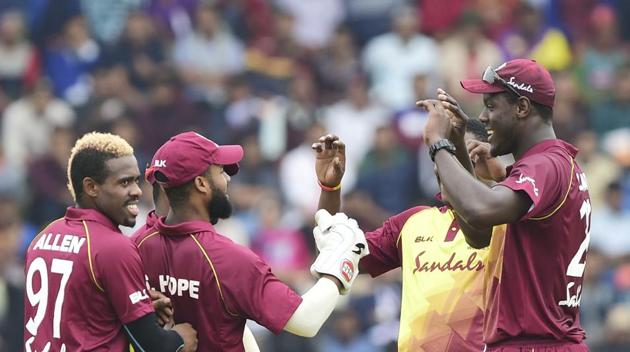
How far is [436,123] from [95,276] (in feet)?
6.03

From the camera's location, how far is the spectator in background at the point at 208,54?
656 inches

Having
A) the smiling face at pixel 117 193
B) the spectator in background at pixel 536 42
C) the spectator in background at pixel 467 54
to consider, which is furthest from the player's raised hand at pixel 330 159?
the spectator in background at pixel 536 42

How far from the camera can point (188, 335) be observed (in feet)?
22.4

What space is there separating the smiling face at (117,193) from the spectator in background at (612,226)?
813 cm

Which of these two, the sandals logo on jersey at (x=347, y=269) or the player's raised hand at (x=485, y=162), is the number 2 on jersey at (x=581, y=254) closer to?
the player's raised hand at (x=485, y=162)

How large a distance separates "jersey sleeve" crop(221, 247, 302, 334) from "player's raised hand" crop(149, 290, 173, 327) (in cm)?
30

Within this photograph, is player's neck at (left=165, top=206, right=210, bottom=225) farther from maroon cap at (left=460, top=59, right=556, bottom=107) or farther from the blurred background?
the blurred background

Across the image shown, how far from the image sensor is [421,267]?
7.78 m

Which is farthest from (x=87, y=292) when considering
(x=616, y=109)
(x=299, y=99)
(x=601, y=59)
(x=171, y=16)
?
(x=601, y=59)

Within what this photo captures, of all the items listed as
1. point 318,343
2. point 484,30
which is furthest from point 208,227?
point 484,30

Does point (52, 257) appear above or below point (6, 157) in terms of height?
above

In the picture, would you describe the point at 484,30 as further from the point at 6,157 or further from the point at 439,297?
the point at 439,297

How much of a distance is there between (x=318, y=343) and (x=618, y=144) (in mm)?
4418

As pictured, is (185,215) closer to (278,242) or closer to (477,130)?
(477,130)
